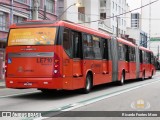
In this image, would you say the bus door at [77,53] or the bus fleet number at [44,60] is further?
the bus door at [77,53]

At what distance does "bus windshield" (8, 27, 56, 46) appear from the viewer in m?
15.2

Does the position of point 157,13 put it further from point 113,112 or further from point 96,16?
point 113,112

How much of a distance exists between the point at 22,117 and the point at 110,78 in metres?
12.4

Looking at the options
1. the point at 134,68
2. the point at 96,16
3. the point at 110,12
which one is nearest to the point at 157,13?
the point at 110,12

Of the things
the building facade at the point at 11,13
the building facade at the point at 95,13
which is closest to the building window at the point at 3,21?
the building facade at the point at 11,13

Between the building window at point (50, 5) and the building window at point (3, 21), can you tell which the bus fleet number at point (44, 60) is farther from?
the building window at point (50, 5)

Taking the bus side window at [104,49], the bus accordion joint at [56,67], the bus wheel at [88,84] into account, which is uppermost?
the bus side window at [104,49]

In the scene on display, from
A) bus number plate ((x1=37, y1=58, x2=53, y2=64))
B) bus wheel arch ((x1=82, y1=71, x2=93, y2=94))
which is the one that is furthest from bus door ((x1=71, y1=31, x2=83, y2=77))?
bus number plate ((x1=37, y1=58, x2=53, y2=64))

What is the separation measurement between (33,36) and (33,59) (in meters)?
0.94

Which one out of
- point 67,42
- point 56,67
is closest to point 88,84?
point 67,42

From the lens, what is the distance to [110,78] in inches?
878

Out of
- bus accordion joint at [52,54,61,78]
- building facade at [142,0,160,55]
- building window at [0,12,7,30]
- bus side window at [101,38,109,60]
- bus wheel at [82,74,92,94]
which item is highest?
building facade at [142,0,160,55]

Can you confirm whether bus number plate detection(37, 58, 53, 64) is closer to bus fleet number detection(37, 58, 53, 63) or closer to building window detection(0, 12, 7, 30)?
bus fleet number detection(37, 58, 53, 63)

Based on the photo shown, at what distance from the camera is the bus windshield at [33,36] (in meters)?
15.2
